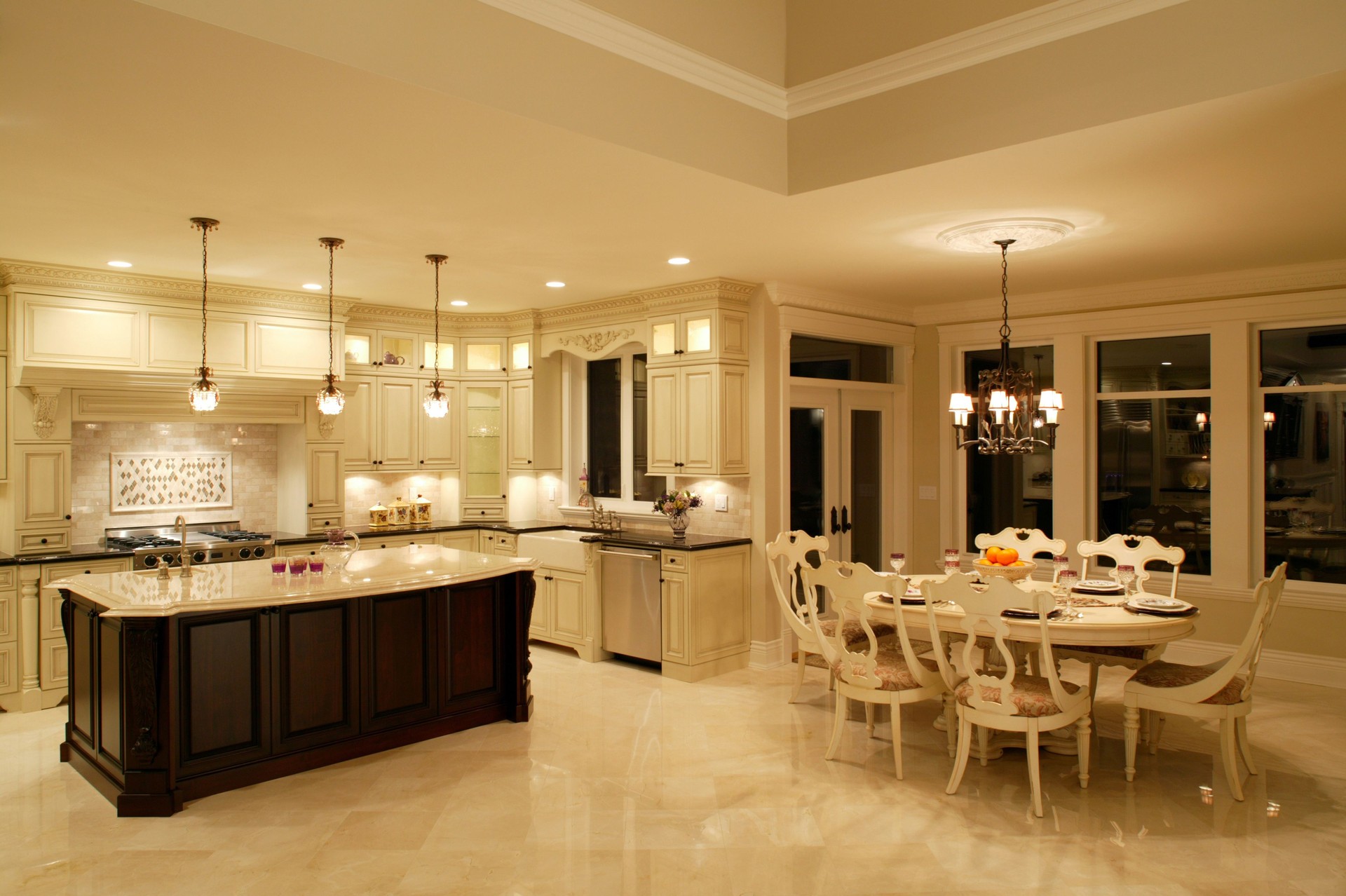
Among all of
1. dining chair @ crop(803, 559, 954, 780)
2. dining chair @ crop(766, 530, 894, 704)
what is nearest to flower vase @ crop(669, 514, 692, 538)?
dining chair @ crop(766, 530, 894, 704)

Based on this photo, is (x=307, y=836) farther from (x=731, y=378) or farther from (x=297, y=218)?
(x=731, y=378)

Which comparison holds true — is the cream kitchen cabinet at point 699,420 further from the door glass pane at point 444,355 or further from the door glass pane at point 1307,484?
the door glass pane at point 1307,484

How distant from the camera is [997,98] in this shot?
3.45 meters

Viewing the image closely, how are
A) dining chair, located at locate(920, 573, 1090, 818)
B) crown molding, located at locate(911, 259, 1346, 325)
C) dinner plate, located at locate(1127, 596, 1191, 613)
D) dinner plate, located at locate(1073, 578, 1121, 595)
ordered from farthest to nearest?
1. crown molding, located at locate(911, 259, 1346, 325)
2. dinner plate, located at locate(1073, 578, 1121, 595)
3. dinner plate, located at locate(1127, 596, 1191, 613)
4. dining chair, located at locate(920, 573, 1090, 818)

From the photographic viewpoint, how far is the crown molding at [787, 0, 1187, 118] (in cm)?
324

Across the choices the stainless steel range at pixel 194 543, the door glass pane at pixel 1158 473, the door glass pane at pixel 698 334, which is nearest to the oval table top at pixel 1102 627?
the door glass pane at pixel 1158 473

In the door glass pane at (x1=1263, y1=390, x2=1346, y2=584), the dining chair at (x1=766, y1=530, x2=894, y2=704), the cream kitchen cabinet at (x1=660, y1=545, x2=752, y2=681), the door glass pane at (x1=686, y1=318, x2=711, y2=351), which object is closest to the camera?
the dining chair at (x1=766, y1=530, x2=894, y2=704)

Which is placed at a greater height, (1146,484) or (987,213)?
(987,213)

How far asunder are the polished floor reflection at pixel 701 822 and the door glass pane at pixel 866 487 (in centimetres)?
238

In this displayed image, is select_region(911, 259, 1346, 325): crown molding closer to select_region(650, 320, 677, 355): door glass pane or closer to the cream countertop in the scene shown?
select_region(650, 320, 677, 355): door glass pane

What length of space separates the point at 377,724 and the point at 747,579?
2.77 meters

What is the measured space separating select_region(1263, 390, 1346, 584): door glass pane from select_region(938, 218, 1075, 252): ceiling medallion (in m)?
2.50

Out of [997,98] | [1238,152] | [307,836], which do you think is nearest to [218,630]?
[307,836]

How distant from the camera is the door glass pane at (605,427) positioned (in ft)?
24.1
